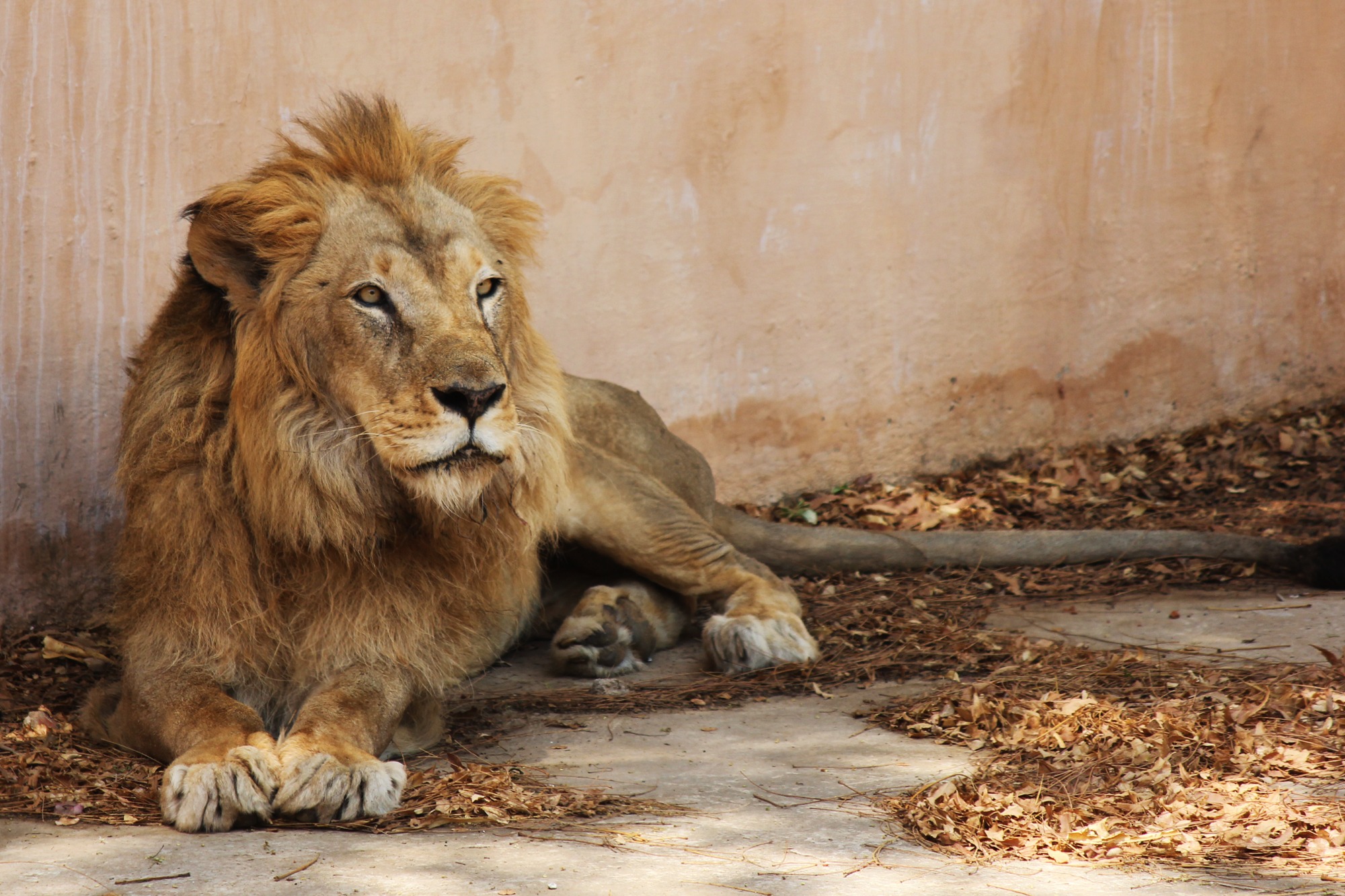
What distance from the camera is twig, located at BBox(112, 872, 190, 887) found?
247 cm

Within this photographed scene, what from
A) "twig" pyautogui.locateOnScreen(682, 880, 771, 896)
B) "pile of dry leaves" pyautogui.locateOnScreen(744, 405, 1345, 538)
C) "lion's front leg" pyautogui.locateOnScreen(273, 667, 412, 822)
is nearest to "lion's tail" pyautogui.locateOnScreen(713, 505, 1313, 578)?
"pile of dry leaves" pyautogui.locateOnScreen(744, 405, 1345, 538)

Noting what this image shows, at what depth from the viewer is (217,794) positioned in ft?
9.16

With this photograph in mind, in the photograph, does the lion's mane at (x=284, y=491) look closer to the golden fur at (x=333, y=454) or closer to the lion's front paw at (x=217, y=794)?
the golden fur at (x=333, y=454)

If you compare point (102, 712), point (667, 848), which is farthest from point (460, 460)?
point (102, 712)

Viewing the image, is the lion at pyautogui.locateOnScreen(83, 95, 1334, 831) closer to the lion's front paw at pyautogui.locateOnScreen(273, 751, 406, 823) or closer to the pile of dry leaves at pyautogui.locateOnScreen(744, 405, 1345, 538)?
the lion's front paw at pyautogui.locateOnScreen(273, 751, 406, 823)

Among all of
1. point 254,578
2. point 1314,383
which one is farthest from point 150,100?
point 1314,383

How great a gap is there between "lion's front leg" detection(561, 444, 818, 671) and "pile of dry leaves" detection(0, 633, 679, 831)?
4.17 feet

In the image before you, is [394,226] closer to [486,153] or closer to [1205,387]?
[486,153]

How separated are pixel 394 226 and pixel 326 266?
182mm

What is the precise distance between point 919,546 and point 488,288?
2227 millimetres

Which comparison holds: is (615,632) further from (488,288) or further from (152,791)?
(152,791)

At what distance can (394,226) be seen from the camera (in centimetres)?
338

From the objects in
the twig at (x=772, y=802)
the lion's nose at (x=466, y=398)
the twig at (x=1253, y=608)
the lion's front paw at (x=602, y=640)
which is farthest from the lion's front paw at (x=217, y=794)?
the twig at (x=1253, y=608)

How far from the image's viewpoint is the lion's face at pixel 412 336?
122 inches
